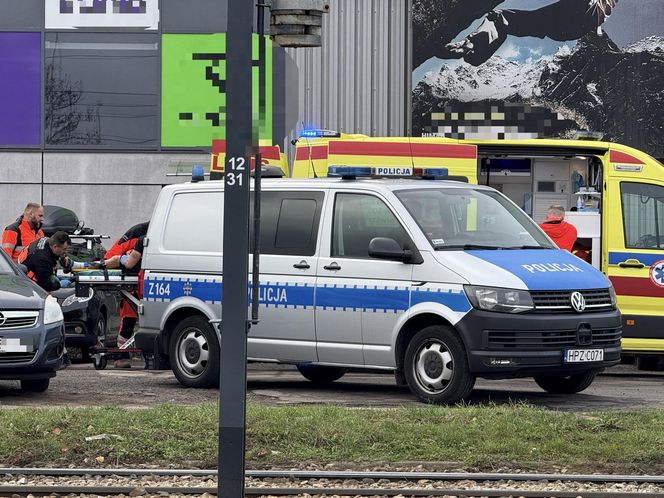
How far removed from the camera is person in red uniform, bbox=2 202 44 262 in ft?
55.0

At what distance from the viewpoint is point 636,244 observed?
15.1m

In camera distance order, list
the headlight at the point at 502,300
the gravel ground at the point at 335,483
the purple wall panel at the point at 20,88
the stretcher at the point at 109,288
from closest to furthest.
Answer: the gravel ground at the point at 335,483, the headlight at the point at 502,300, the stretcher at the point at 109,288, the purple wall panel at the point at 20,88

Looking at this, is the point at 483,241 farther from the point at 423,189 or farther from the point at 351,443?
the point at 351,443

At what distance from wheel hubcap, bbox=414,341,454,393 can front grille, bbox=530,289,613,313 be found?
2.76ft

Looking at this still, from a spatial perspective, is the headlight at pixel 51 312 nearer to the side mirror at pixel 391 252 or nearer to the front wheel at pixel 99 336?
the side mirror at pixel 391 252

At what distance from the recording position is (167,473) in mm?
8750

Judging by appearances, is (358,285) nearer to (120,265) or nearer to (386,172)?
(386,172)

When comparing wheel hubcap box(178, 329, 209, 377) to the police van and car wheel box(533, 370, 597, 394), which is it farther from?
car wheel box(533, 370, 597, 394)

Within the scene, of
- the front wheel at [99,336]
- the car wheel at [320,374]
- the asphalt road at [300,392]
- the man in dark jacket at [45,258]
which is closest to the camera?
the asphalt road at [300,392]

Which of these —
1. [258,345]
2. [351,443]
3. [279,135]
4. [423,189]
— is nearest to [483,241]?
[423,189]

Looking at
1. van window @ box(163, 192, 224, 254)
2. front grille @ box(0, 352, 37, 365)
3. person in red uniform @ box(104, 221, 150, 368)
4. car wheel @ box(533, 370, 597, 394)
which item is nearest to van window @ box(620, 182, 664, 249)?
car wheel @ box(533, 370, 597, 394)

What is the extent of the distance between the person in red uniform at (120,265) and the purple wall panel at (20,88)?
8.93 meters

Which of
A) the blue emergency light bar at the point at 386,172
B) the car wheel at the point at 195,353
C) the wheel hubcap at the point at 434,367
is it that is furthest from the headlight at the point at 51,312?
the wheel hubcap at the point at 434,367

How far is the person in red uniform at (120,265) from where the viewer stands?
53.0 ft
